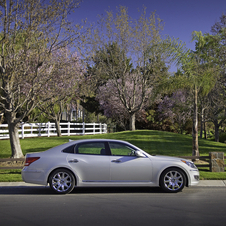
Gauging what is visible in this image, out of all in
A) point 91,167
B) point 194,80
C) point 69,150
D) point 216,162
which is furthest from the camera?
point 194,80

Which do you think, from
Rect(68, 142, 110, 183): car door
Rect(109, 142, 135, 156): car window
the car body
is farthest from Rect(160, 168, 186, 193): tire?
Rect(68, 142, 110, 183): car door

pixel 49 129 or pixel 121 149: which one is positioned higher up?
pixel 49 129

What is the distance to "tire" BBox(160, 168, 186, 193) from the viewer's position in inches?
328

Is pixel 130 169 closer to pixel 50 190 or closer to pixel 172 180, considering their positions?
pixel 172 180

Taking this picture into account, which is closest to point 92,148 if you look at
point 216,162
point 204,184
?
point 204,184

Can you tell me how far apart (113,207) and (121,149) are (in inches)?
78.8

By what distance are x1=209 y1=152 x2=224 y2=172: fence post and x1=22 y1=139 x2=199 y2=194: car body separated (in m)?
4.11

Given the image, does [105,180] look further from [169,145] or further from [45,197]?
[169,145]

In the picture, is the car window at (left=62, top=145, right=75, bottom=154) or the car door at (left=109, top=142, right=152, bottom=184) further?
the car window at (left=62, top=145, right=75, bottom=154)

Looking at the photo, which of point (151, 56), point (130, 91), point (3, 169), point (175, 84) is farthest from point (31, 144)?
point (130, 91)

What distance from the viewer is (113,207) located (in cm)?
676

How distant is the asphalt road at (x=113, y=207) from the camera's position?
565cm

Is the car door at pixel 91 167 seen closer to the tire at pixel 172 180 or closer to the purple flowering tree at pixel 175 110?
the tire at pixel 172 180

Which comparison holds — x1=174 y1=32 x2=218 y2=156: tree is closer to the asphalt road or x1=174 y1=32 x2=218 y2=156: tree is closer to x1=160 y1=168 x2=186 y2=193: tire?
the asphalt road
